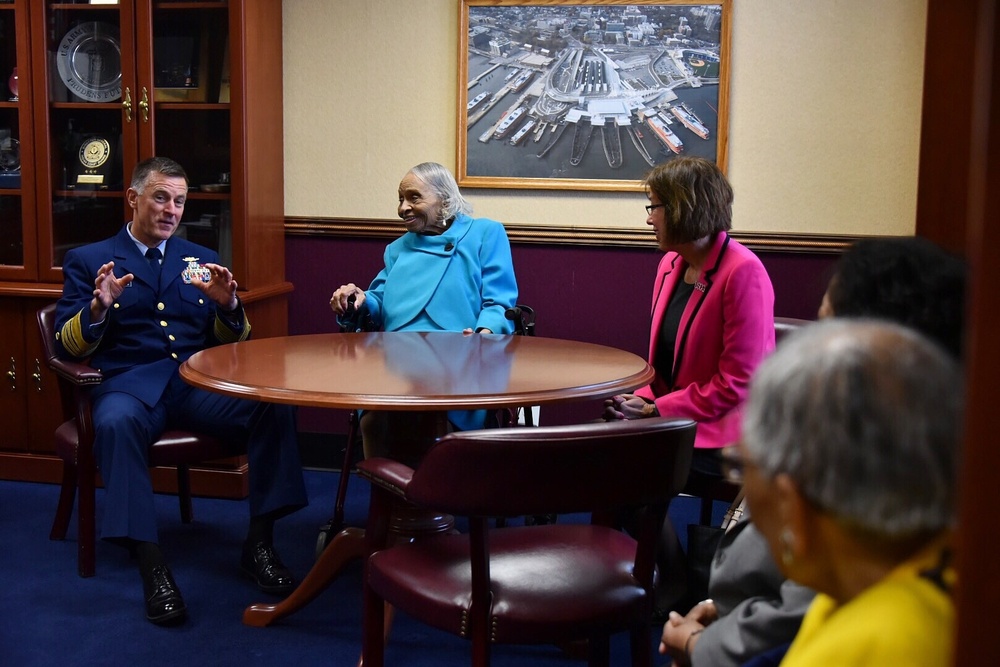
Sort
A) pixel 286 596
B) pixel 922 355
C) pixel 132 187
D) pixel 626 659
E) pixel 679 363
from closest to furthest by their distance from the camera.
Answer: pixel 922 355 → pixel 626 659 → pixel 679 363 → pixel 286 596 → pixel 132 187

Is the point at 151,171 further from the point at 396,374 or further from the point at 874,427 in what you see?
the point at 874,427

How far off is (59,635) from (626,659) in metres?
1.50

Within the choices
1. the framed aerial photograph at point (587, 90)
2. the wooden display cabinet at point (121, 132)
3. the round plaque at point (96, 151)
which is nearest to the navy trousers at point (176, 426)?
the wooden display cabinet at point (121, 132)

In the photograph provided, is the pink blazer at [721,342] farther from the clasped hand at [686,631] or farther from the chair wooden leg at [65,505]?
the chair wooden leg at [65,505]

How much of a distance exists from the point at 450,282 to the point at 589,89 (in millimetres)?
1048

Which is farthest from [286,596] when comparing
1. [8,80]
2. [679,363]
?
[8,80]

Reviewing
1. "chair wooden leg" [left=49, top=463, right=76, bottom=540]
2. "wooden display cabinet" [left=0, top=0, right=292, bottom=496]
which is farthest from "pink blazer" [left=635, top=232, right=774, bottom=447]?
"chair wooden leg" [left=49, top=463, right=76, bottom=540]

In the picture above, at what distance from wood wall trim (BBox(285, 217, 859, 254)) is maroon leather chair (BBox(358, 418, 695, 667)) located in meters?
2.14

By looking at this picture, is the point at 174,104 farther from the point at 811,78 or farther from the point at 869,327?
the point at 869,327

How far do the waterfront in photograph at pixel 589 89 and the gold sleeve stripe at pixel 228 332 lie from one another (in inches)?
49.0

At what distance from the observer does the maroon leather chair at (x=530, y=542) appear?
170 cm

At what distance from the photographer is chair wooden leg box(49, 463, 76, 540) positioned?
3488 mm

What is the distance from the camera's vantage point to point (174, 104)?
4.10m

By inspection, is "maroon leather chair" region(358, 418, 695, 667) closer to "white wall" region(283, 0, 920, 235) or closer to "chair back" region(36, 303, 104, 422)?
"chair back" region(36, 303, 104, 422)
